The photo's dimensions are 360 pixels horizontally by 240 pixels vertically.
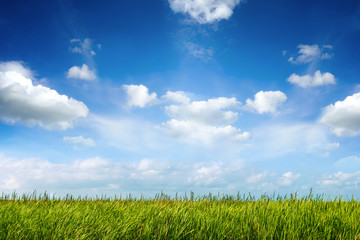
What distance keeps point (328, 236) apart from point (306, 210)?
170cm

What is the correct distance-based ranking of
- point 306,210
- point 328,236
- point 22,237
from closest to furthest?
point 22,237 < point 328,236 < point 306,210

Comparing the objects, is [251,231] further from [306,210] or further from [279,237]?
[306,210]

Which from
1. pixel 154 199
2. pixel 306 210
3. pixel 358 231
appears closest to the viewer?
pixel 358 231

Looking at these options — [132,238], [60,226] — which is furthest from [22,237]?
[132,238]

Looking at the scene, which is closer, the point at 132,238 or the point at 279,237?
the point at 132,238

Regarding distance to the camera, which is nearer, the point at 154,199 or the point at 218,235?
the point at 218,235

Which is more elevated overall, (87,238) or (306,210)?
(306,210)

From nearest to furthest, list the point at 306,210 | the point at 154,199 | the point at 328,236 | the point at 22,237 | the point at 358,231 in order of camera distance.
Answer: the point at 22,237 → the point at 328,236 → the point at 358,231 → the point at 306,210 → the point at 154,199

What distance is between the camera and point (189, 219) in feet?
20.0

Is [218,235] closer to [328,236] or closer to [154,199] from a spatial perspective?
[328,236]

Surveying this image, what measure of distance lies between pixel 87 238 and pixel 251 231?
116 inches

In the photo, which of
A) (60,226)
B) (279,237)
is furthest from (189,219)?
(60,226)

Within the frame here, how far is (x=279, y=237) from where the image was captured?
5.58 m

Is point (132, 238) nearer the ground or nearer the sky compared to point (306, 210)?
nearer the ground
